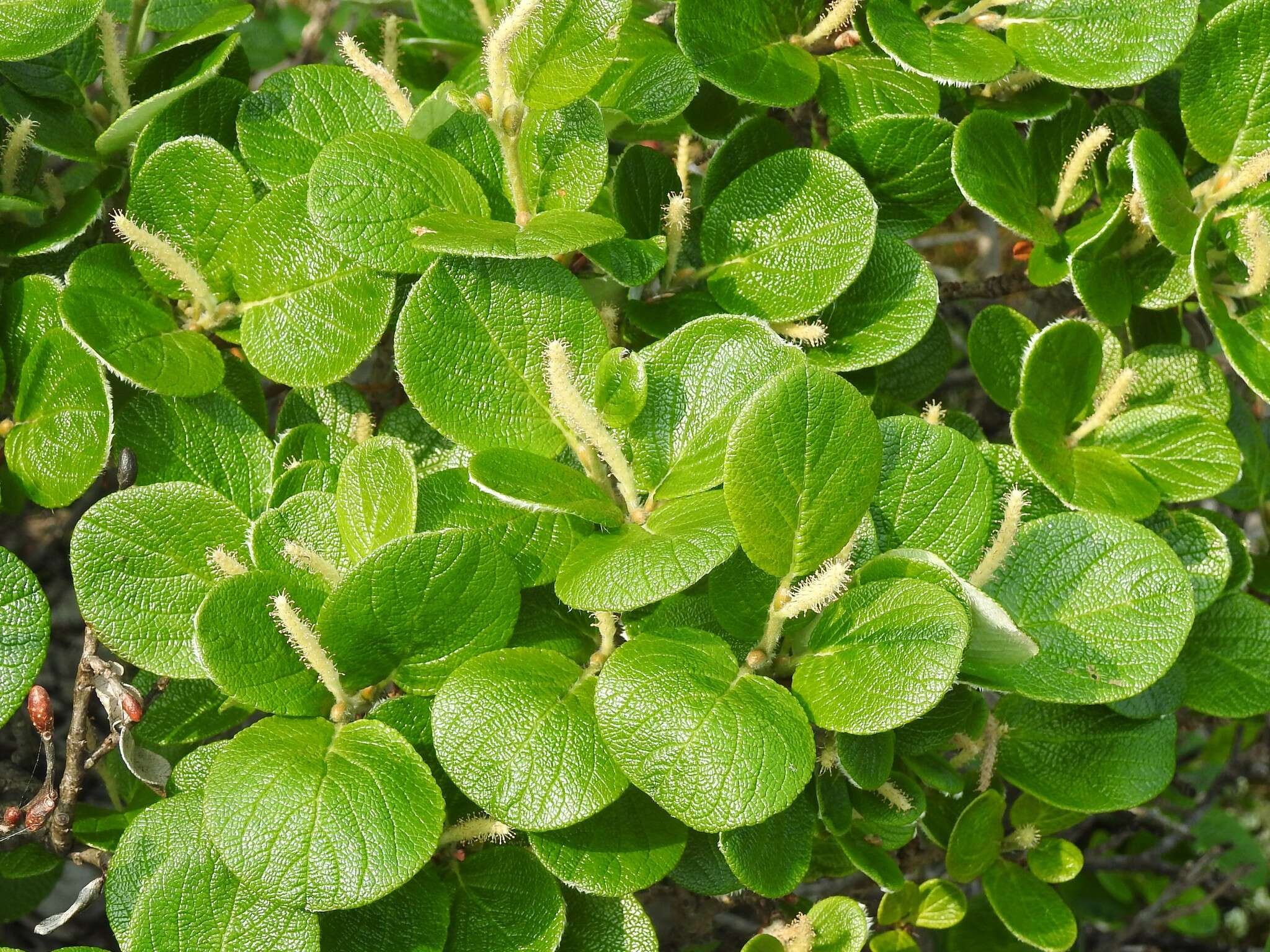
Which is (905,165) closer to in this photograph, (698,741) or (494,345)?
(494,345)

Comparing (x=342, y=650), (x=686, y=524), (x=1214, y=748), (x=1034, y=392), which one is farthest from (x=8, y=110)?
(x=1214, y=748)

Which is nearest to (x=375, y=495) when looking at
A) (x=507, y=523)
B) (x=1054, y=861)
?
(x=507, y=523)

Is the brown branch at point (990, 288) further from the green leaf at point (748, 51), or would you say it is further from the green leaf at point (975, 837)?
the green leaf at point (975, 837)

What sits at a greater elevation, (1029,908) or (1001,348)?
(1001,348)

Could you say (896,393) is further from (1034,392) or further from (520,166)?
(520,166)

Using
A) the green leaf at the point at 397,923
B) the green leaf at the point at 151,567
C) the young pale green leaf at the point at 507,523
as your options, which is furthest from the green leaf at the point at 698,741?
the green leaf at the point at 151,567

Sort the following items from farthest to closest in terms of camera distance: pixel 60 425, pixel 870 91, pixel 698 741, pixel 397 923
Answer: pixel 870 91 < pixel 60 425 < pixel 397 923 < pixel 698 741
